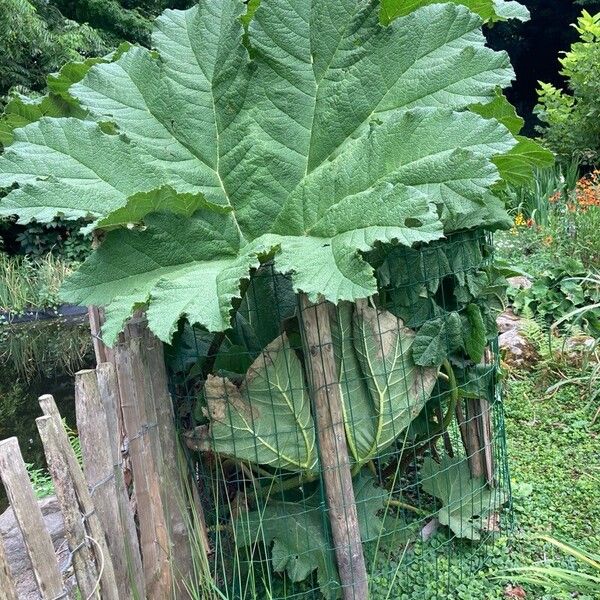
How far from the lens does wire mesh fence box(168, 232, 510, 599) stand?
6.07 feet

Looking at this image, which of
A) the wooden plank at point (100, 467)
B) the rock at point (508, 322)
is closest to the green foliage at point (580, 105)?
the rock at point (508, 322)

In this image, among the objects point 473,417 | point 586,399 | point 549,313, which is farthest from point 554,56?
point 473,417

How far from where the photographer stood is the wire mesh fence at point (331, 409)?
185cm

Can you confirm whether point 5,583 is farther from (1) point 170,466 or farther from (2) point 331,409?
(2) point 331,409

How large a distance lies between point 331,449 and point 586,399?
85.6 inches

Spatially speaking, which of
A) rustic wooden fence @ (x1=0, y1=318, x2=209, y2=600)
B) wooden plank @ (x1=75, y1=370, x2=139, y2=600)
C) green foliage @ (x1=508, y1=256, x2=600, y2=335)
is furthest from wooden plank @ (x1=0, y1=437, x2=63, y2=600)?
green foliage @ (x1=508, y1=256, x2=600, y2=335)

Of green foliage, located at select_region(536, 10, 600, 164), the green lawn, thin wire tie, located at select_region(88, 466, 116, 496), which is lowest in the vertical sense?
the green lawn

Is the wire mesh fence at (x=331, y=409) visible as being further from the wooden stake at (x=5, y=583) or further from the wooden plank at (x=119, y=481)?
the wooden stake at (x=5, y=583)

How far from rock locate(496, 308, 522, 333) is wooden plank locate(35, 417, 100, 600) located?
10.9 ft

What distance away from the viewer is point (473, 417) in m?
2.35

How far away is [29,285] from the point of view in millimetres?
8211

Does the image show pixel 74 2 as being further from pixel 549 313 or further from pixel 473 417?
pixel 473 417

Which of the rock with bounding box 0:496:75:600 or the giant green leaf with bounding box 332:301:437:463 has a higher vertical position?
the giant green leaf with bounding box 332:301:437:463

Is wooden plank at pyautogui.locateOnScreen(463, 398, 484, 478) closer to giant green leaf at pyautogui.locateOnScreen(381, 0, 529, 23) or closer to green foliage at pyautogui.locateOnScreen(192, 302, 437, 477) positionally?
green foliage at pyautogui.locateOnScreen(192, 302, 437, 477)
